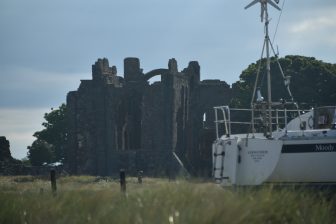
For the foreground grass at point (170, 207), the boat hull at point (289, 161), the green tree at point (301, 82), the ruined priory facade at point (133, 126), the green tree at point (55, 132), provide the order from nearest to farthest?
the foreground grass at point (170, 207) < the boat hull at point (289, 161) < the ruined priory facade at point (133, 126) < the green tree at point (301, 82) < the green tree at point (55, 132)

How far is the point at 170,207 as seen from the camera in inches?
362

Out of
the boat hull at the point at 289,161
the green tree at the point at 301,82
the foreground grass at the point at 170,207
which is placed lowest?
the foreground grass at the point at 170,207

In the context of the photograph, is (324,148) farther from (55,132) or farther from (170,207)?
(55,132)

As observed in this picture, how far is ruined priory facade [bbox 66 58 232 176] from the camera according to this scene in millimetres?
49375

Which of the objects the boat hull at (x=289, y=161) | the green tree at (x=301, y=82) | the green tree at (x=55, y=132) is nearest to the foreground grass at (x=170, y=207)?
the boat hull at (x=289, y=161)

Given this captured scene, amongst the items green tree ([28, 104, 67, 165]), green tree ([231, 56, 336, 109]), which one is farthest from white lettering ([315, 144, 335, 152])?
green tree ([28, 104, 67, 165])

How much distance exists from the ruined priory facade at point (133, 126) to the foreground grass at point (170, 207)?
3659 cm

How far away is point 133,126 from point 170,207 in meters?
45.5

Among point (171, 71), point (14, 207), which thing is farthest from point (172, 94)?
point (14, 207)

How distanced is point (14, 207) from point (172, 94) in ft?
130

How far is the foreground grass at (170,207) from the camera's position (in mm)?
8648

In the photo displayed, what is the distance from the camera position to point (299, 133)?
15.0 metres

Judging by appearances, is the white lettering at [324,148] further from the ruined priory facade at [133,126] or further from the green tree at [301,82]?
the green tree at [301,82]

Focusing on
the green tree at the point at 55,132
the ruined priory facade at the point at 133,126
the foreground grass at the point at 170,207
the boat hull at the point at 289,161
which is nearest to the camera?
the foreground grass at the point at 170,207
